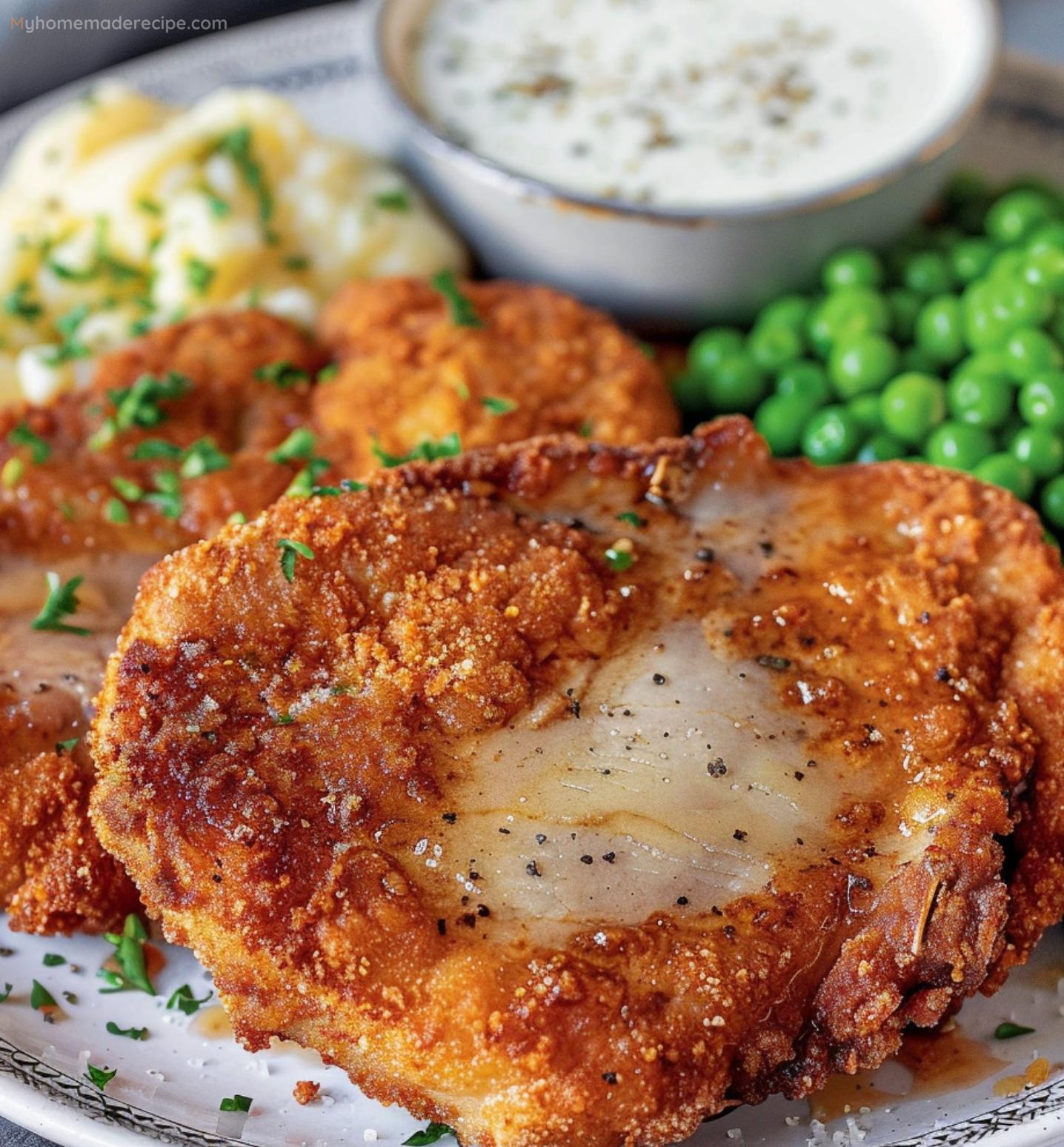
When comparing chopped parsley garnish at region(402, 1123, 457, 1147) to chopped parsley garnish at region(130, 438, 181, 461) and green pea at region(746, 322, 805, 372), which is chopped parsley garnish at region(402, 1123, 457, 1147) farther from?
green pea at region(746, 322, 805, 372)

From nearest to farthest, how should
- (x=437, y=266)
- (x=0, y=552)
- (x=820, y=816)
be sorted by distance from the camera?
1. (x=820, y=816)
2. (x=0, y=552)
3. (x=437, y=266)

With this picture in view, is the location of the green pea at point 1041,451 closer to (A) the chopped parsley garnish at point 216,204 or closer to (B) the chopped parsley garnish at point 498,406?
(B) the chopped parsley garnish at point 498,406

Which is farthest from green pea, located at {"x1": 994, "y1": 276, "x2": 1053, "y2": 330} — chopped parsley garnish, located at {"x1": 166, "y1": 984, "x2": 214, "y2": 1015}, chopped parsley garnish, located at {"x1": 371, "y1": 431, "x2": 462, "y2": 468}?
chopped parsley garnish, located at {"x1": 166, "y1": 984, "x2": 214, "y2": 1015}

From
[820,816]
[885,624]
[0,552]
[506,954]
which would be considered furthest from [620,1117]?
[0,552]

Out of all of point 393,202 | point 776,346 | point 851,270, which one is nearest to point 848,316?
point 851,270

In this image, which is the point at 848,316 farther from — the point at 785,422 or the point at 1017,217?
the point at 1017,217

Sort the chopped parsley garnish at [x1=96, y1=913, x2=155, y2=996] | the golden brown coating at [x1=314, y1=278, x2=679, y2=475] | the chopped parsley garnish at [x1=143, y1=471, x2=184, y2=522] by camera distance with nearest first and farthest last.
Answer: the chopped parsley garnish at [x1=96, y1=913, x2=155, y2=996] < the chopped parsley garnish at [x1=143, y1=471, x2=184, y2=522] < the golden brown coating at [x1=314, y1=278, x2=679, y2=475]

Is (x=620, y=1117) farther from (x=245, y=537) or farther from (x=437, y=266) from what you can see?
(x=437, y=266)
